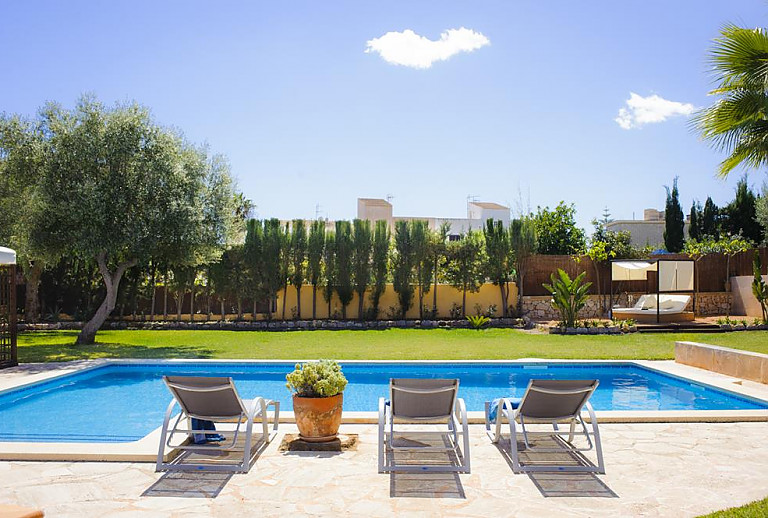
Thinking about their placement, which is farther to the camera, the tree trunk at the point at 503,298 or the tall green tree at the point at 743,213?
the tall green tree at the point at 743,213

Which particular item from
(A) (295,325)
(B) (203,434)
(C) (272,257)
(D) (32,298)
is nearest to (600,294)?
(A) (295,325)

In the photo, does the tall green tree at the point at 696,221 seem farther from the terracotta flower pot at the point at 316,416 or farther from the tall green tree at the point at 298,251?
the terracotta flower pot at the point at 316,416

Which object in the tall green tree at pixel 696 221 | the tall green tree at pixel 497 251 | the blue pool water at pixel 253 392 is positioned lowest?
the blue pool water at pixel 253 392

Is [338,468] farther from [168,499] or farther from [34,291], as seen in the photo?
[34,291]

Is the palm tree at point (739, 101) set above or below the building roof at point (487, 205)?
below

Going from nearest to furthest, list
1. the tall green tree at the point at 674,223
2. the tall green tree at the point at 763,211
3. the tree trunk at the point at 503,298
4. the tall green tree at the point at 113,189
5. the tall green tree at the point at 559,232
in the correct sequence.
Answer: the tall green tree at the point at 113,189
the tree trunk at the point at 503,298
the tall green tree at the point at 559,232
the tall green tree at the point at 763,211
the tall green tree at the point at 674,223

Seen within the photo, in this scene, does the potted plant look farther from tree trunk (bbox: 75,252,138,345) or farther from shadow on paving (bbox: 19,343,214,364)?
tree trunk (bbox: 75,252,138,345)

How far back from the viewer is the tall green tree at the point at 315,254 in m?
22.9

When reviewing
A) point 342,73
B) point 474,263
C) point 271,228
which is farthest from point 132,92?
point 474,263

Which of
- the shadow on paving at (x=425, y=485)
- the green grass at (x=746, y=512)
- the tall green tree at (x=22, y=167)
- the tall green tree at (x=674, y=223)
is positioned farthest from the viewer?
the tall green tree at (x=674, y=223)

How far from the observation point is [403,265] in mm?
23062

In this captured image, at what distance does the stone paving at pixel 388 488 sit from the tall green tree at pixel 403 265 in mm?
16965

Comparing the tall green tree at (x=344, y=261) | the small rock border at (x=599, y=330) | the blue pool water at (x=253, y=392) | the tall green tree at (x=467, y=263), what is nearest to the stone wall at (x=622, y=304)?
the tall green tree at (x=467, y=263)

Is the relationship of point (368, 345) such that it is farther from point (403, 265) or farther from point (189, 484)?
point (189, 484)
